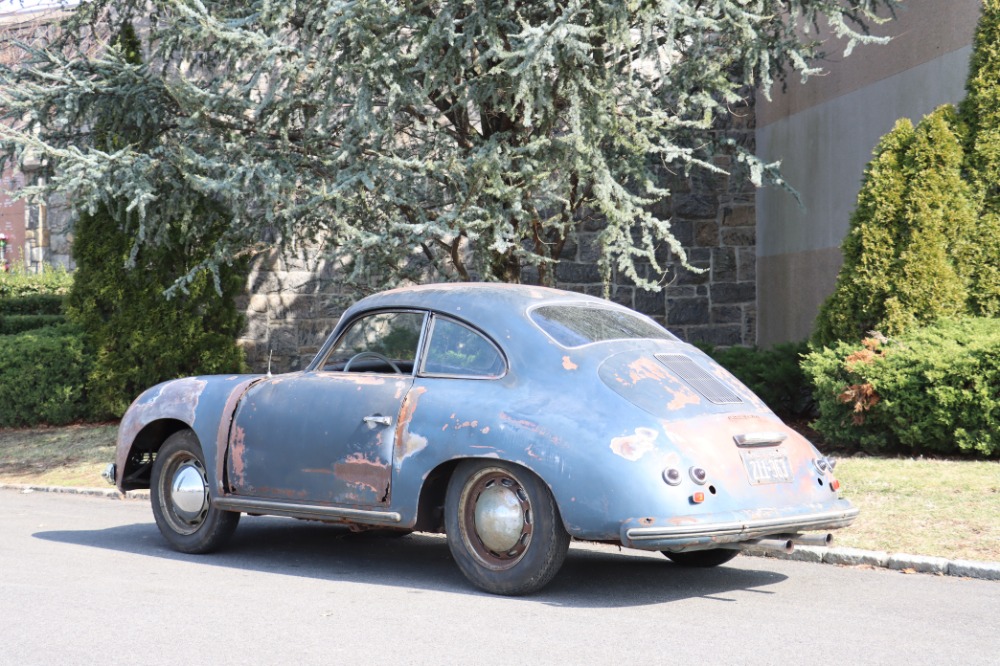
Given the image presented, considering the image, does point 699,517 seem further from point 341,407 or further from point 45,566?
point 45,566

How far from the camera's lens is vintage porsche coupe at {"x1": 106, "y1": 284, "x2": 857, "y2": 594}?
6145 mm

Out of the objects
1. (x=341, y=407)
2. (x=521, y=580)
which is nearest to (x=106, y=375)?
(x=341, y=407)

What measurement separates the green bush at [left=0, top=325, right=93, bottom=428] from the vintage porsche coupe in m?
8.97

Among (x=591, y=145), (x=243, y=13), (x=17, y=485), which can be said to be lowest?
(x=17, y=485)

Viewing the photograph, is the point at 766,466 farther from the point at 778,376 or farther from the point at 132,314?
the point at 132,314

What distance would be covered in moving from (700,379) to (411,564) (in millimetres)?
2273

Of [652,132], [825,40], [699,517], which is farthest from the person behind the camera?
[825,40]

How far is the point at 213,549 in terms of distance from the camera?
316 inches

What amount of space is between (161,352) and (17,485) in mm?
3960

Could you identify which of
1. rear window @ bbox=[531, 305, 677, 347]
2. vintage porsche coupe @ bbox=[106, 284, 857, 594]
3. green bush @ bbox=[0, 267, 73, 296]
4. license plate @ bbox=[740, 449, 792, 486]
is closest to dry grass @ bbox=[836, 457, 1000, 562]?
vintage porsche coupe @ bbox=[106, 284, 857, 594]

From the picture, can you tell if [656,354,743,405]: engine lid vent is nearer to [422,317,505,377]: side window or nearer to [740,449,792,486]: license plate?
[740,449,792,486]: license plate

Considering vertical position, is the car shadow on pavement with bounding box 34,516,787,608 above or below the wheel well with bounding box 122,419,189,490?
below

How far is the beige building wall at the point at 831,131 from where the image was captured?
13281mm

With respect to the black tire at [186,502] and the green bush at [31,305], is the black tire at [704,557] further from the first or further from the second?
the green bush at [31,305]
